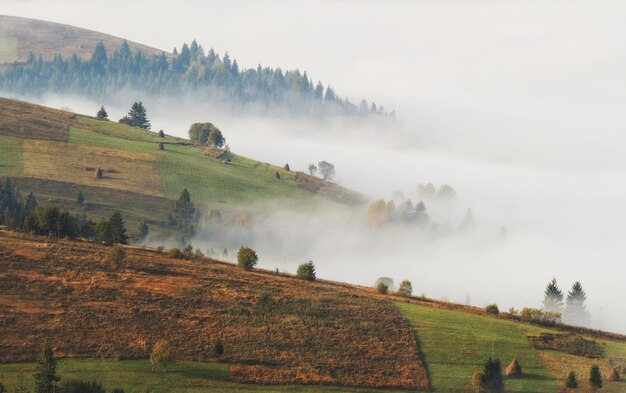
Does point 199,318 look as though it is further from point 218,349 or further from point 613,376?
point 613,376

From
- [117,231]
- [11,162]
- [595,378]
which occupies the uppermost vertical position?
Answer: [11,162]

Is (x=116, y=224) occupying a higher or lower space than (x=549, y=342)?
higher

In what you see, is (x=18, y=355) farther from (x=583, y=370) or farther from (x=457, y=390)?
(x=583, y=370)

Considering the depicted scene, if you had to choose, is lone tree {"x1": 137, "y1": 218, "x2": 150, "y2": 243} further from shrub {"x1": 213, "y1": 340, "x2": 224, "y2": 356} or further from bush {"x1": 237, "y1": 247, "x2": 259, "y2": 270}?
shrub {"x1": 213, "y1": 340, "x2": 224, "y2": 356}

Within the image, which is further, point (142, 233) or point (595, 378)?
point (142, 233)

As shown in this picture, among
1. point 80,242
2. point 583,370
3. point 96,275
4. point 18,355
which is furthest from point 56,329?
point 583,370

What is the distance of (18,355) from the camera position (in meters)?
77.0

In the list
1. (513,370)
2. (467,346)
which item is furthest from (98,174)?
(513,370)

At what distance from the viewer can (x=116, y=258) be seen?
333ft

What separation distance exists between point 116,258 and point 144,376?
2793 cm

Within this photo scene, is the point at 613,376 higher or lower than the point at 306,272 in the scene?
lower

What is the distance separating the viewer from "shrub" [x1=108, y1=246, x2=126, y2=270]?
331 ft

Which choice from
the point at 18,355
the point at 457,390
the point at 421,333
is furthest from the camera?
the point at 421,333

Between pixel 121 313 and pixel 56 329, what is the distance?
8.03 m
